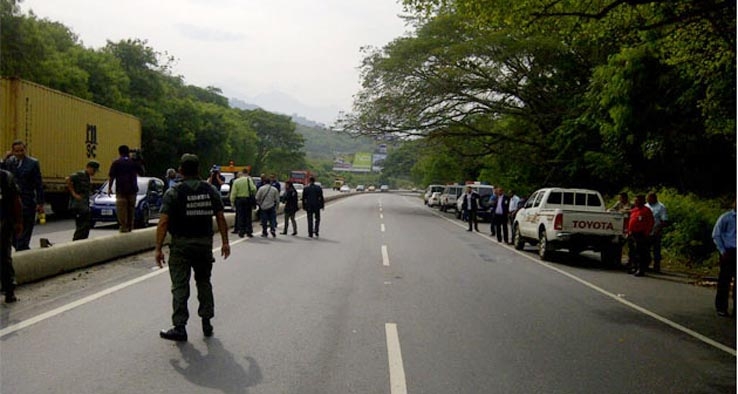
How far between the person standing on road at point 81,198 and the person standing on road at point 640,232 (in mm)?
10870

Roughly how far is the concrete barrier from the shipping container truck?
734 cm

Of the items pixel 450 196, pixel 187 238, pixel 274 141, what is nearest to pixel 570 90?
pixel 450 196

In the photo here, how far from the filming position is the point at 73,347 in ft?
20.2

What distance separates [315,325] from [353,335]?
59 centimetres

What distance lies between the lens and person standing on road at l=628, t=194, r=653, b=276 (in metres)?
13.4

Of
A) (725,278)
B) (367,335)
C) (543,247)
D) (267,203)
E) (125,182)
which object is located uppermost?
(125,182)

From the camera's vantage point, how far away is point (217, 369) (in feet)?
18.5

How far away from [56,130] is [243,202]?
7233mm

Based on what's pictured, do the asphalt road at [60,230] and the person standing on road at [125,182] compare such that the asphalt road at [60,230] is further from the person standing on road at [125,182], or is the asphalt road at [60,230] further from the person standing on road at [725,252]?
the person standing on road at [725,252]

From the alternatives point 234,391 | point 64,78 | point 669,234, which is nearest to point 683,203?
point 669,234

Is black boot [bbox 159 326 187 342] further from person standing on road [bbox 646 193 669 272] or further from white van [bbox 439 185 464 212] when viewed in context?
white van [bbox 439 185 464 212]

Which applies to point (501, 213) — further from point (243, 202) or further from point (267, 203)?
point (243, 202)

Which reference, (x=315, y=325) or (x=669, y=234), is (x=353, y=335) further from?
(x=669, y=234)

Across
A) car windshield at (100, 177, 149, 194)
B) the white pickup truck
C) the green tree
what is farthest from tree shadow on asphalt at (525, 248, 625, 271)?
the green tree
